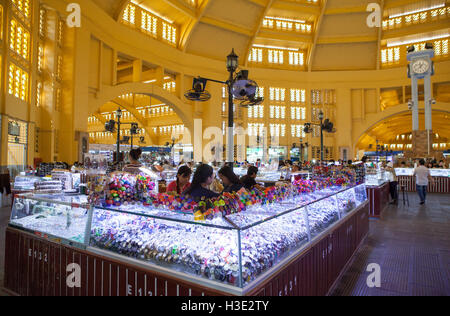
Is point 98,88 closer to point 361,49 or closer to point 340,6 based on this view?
point 340,6

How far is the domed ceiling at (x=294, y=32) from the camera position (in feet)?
64.2

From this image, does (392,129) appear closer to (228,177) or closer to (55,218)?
(228,177)

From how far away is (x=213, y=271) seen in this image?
1872 millimetres

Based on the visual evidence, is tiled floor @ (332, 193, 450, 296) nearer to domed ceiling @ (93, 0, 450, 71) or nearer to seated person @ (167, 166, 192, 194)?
seated person @ (167, 166, 192, 194)

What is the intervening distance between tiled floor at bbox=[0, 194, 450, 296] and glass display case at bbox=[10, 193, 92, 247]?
0.73m

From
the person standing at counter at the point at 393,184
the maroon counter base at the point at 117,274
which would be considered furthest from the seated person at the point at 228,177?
the person standing at counter at the point at 393,184

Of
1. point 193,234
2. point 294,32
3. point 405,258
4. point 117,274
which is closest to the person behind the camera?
point 193,234

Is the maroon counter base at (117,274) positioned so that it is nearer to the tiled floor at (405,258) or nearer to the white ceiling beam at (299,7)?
the tiled floor at (405,258)

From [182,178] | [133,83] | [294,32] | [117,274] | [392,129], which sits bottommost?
[117,274]

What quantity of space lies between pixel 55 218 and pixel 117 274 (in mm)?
1087

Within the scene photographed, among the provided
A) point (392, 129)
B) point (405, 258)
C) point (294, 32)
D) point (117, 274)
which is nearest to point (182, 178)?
point (117, 274)

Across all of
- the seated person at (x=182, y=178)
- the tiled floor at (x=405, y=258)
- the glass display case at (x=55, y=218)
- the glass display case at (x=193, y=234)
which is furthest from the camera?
the seated person at (x=182, y=178)

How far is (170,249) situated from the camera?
2113 millimetres
